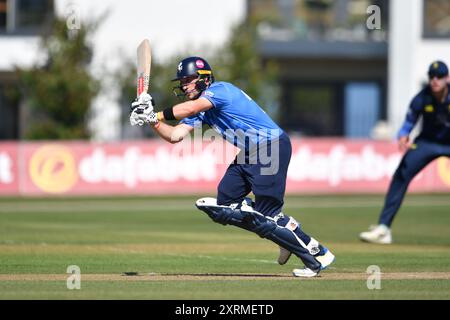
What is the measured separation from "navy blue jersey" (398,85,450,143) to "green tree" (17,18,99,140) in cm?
1852

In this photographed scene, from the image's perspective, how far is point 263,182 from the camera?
10.5 meters

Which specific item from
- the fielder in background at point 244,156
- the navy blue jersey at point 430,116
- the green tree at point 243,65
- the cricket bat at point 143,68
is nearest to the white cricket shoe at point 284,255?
the fielder in background at point 244,156

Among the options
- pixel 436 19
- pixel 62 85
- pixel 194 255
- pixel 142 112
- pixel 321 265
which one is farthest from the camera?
pixel 436 19

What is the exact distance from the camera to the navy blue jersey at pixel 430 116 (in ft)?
48.8

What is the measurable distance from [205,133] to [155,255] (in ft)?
53.0

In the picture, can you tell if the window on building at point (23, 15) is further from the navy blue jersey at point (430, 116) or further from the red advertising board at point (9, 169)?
the navy blue jersey at point (430, 116)

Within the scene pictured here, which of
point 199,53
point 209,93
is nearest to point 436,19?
point 199,53

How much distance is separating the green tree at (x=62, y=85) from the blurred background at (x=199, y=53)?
0.03 metres

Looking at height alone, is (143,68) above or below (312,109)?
above

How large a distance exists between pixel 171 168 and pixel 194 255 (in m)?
15.2

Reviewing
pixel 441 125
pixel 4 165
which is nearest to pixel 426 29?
pixel 4 165

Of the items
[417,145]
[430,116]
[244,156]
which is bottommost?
[417,145]

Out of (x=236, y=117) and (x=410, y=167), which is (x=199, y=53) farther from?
(x=236, y=117)
